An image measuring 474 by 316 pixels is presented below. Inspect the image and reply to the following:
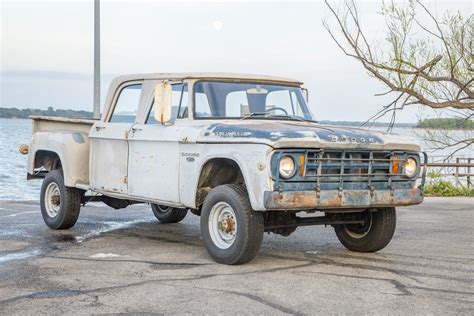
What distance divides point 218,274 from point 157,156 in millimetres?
2047

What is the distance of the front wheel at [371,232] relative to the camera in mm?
8492

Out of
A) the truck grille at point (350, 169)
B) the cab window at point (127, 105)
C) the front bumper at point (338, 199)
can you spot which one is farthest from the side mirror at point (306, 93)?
the cab window at point (127, 105)

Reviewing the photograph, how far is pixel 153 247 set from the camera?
353 inches

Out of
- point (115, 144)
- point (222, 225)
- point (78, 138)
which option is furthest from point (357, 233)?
point (78, 138)

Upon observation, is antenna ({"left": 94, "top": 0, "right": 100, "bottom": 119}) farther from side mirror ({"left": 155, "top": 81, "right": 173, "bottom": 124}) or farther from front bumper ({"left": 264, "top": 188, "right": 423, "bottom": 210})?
front bumper ({"left": 264, "top": 188, "right": 423, "bottom": 210})

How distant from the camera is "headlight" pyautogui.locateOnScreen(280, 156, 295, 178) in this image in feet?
23.6

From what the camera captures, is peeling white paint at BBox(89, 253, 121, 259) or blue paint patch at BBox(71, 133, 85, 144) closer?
peeling white paint at BBox(89, 253, 121, 259)

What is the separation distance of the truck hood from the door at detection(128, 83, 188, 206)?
591 mm

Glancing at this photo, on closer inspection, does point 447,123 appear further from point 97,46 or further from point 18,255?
point 18,255

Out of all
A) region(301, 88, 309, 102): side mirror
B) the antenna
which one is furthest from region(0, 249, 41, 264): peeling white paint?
the antenna

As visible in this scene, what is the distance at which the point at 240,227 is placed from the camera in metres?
7.38

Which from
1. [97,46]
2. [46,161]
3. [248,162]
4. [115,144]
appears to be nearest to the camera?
[248,162]

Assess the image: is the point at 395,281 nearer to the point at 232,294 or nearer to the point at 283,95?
the point at 232,294

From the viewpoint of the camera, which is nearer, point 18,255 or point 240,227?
point 240,227
